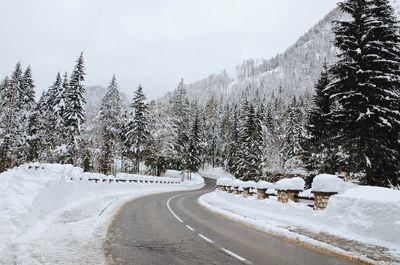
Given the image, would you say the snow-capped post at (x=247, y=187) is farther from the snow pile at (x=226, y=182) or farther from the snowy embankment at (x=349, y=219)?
the snowy embankment at (x=349, y=219)

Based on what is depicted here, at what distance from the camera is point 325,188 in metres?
9.91

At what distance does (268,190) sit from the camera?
14812 mm

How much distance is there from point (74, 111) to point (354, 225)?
35.3 metres

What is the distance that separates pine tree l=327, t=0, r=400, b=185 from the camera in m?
14.8

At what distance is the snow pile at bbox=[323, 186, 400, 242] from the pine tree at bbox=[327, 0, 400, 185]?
7015mm

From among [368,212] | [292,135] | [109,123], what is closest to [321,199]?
[368,212]

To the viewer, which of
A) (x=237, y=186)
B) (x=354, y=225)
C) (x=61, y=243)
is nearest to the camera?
(x=61, y=243)

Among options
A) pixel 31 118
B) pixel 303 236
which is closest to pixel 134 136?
pixel 31 118

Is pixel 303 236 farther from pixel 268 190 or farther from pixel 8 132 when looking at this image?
pixel 8 132

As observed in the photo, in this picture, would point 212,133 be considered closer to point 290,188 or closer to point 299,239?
point 290,188

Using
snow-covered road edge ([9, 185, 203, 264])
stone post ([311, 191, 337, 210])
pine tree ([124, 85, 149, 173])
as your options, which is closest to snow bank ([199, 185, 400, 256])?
stone post ([311, 191, 337, 210])

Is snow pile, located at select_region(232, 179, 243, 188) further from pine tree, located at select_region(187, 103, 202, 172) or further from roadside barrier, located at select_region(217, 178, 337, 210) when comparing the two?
pine tree, located at select_region(187, 103, 202, 172)

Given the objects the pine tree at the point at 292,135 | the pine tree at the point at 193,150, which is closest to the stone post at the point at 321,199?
the pine tree at the point at 292,135

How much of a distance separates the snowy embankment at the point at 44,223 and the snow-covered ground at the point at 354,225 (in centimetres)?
589
